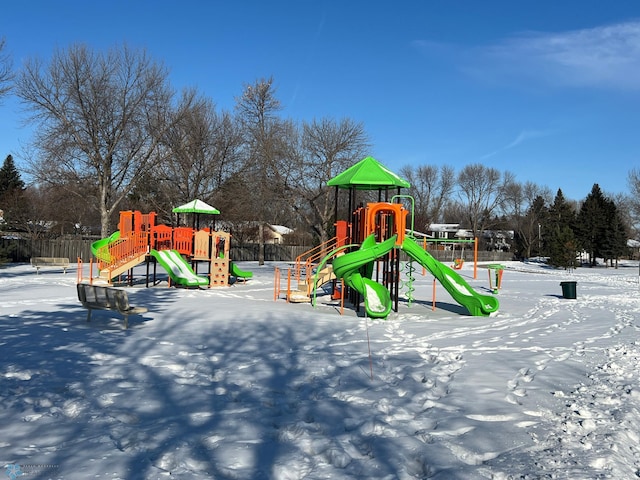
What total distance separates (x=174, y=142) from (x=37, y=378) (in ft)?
92.5

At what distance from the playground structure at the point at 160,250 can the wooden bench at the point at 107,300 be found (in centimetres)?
872

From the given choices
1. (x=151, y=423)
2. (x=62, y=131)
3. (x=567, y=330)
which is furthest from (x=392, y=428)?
(x=62, y=131)

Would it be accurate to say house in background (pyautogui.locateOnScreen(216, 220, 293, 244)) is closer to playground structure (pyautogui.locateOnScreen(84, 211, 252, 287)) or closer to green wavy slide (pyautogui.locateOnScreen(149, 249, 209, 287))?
playground structure (pyautogui.locateOnScreen(84, 211, 252, 287))

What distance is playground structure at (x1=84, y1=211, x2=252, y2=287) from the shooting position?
19.4 m

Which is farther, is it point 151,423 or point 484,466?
point 151,423

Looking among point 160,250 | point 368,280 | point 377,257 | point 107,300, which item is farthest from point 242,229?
point 107,300

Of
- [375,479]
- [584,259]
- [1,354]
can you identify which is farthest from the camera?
[584,259]

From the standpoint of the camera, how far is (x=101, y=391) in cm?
582

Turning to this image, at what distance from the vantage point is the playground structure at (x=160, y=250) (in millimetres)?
19375

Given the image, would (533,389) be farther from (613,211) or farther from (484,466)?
(613,211)

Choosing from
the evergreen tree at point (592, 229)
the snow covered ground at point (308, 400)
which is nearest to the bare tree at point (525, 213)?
the evergreen tree at point (592, 229)

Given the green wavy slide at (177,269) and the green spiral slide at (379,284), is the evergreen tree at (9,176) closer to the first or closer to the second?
the green wavy slide at (177,269)

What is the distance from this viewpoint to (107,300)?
32.8 ft

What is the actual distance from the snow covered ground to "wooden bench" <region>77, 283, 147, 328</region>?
34 centimetres
